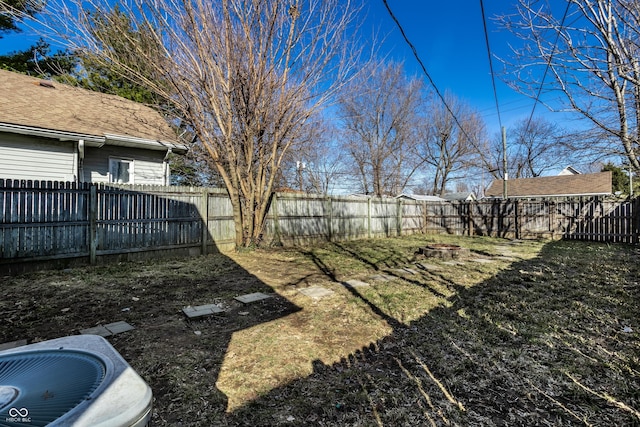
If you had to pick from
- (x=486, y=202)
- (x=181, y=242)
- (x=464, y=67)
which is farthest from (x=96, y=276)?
(x=486, y=202)

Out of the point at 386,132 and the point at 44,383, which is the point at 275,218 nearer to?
the point at 44,383

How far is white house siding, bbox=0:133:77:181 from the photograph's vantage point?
6641mm

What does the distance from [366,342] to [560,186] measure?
24995mm

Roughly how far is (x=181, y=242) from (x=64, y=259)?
195cm

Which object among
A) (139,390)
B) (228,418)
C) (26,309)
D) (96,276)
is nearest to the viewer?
(139,390)

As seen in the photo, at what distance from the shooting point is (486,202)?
1280cm

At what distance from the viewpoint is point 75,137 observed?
6.99 meters

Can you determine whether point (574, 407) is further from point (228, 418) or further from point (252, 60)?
point (252, 60)

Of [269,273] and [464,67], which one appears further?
[464,67]

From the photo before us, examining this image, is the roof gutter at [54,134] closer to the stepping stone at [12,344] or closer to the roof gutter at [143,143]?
the roof gutter at [143,143]

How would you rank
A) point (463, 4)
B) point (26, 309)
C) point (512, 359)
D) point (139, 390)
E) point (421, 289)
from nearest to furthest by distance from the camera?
point (139, 390) → point (512, 359) → point (26, 309) → point (421, 289) → point (463, 4)

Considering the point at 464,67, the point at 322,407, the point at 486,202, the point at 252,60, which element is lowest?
the point at 322,407

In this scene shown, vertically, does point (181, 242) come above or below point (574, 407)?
above

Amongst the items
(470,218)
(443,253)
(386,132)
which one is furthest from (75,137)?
(386,132)
